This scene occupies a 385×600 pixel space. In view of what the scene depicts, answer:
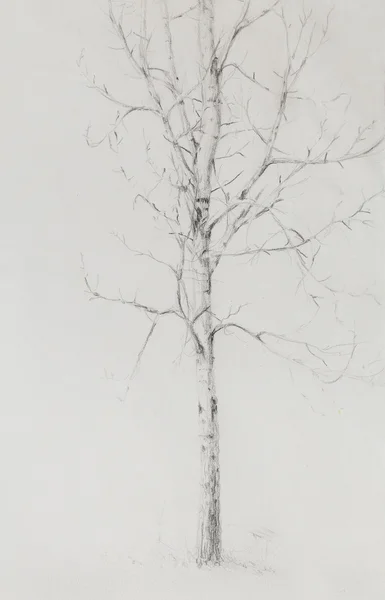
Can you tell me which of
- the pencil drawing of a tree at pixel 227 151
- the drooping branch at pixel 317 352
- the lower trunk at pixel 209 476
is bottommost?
the lower trunk at pixel 209 476

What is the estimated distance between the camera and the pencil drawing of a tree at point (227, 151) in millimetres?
1300

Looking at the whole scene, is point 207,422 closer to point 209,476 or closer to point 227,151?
point 209,476

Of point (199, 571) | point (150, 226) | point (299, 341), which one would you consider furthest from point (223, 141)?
point (199, 571)

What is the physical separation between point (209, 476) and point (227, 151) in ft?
2.44

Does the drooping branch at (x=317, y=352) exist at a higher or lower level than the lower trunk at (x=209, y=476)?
higher

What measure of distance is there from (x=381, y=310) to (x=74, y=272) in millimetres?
716

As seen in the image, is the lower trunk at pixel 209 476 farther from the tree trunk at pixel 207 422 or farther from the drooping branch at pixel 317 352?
the drooping branch at pixel 317 352

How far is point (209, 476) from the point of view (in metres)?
1.27

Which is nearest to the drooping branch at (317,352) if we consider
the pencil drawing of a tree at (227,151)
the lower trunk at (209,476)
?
the pencil drawing of a tree at (227,151)

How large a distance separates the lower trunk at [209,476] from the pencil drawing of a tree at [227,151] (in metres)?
0.01

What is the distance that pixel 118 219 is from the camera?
1290 millimetres

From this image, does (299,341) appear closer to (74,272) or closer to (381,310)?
(381,310)

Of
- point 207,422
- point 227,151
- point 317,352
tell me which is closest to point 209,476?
point 207,422

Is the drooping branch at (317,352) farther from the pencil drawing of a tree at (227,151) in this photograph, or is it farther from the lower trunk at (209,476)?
the lower trunk at (209,476)
